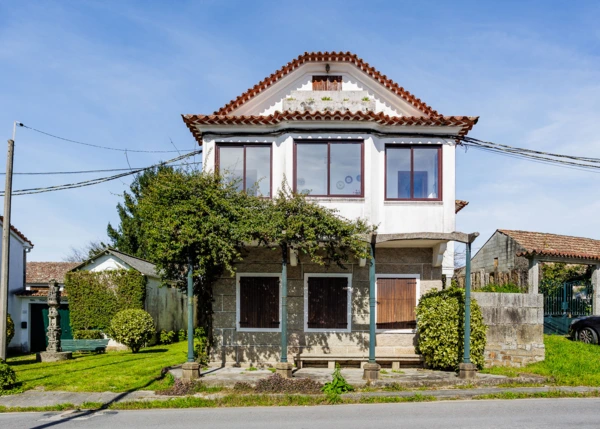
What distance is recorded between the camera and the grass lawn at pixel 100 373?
13578 millimetres

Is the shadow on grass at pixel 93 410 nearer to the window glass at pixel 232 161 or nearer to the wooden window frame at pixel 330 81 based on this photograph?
the window glass at pixel 232 161

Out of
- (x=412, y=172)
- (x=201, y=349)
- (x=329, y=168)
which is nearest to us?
(x=329, y=168)

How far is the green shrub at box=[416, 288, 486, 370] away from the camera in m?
13.9

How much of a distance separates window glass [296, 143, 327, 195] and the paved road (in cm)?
604

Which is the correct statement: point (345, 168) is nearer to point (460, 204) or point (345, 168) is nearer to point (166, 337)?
point (460, 204)

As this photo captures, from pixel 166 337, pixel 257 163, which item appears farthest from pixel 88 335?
pixel 257 163

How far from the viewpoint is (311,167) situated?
50.9 feet

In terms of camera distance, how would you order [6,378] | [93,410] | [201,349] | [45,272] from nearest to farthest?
[93,410] → [6,378] → [201,349] → [45,272]

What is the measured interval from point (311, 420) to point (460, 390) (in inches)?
157

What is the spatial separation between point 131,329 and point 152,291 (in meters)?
4.86

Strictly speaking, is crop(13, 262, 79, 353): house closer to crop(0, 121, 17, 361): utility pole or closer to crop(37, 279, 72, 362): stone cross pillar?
crop(37, 279, 72, 362): stone cross pillar

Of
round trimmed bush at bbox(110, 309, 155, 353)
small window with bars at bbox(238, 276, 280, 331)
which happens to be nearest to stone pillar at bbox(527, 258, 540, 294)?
small window with bars at bbox(238, 276, 280, 331)

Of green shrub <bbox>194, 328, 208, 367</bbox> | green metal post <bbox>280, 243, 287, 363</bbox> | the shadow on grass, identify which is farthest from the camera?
green shrub <bbox>194, 328, 208, 367</bbox>

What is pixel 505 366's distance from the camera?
15.2 m
